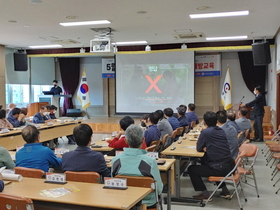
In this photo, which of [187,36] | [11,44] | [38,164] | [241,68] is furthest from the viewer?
[241,68]

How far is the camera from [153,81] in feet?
39.7

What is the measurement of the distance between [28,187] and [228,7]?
5349mm

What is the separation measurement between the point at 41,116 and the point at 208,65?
7088 millimetres

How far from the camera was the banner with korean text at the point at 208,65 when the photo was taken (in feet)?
41.3

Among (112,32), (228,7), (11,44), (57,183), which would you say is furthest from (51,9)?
(11,44)

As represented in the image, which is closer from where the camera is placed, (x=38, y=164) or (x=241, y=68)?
(x=38, y=164)

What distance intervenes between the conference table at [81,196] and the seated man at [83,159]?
33cm

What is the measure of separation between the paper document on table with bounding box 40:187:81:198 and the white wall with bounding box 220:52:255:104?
11.3 meters

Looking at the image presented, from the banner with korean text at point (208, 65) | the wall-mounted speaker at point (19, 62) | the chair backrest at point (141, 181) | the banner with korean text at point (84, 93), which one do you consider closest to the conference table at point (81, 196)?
the chair backrest at point (141, 181)

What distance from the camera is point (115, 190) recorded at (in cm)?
239

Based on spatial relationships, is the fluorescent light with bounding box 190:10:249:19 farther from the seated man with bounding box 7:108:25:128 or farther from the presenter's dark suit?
the seated man with bounding box 7:108:25:128

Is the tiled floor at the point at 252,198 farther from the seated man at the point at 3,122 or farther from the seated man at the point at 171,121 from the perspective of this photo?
the seated man at the point at 3,122

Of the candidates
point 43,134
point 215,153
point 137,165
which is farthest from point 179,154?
point 43,134

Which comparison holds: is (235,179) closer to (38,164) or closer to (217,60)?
(38,164)
